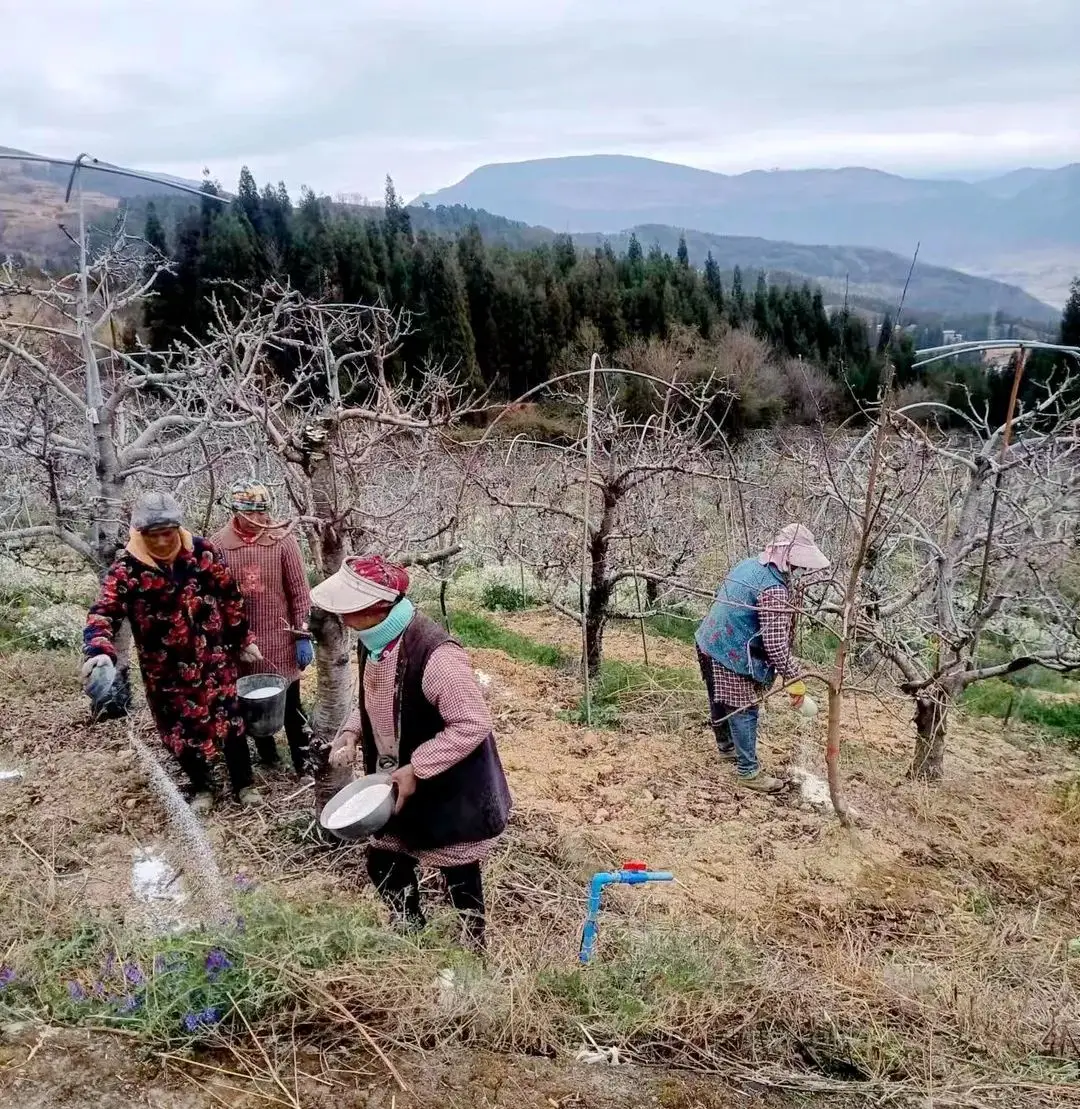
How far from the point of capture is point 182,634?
347 centimetres

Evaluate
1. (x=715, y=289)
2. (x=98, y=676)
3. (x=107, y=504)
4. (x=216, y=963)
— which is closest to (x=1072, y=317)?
(x=715, y=289)

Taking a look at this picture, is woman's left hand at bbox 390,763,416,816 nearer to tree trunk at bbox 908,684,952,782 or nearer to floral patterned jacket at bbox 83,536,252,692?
floral patterned jacket at bbox 83,536,252,692

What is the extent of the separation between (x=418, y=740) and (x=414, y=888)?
2.13 feet

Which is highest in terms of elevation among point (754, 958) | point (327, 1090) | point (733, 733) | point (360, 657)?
point (360, 657)

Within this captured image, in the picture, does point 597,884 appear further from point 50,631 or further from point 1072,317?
point 1072,317

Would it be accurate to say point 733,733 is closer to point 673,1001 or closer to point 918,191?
point 673,1001

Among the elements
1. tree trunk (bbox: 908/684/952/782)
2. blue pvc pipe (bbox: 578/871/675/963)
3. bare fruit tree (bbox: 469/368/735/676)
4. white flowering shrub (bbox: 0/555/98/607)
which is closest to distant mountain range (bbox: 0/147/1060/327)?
bare fruit tree (bbox: 469/368/735/676)

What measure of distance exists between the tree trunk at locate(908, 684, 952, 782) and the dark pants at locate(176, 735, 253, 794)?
11.6 feet

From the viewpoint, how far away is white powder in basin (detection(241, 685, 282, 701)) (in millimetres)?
3658

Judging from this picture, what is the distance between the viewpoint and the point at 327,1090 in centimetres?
179

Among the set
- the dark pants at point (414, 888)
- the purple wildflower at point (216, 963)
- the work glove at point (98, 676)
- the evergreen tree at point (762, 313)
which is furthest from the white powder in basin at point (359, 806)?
the evergreen tree at point (762, 313)

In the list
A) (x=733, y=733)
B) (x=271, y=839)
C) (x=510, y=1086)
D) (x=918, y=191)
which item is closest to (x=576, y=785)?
(x=733, y=733)

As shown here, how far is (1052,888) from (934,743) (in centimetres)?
105

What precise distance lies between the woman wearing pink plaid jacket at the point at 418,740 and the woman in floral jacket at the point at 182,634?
3.24 ft
